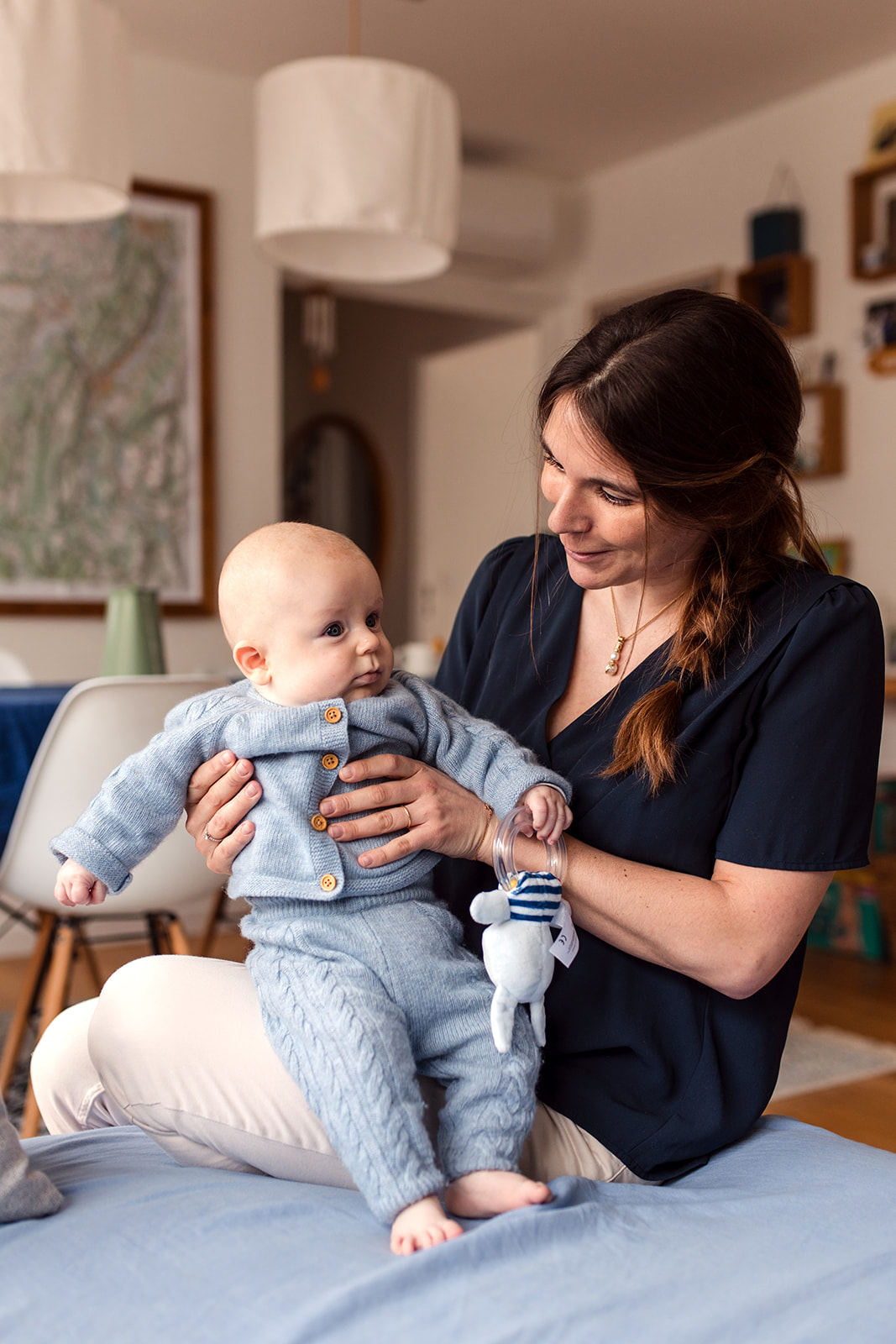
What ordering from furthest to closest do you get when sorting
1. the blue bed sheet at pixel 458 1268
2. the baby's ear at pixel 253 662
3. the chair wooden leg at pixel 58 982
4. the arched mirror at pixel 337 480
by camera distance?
the arched mirror at pixel 337 480 < the chair wooden leg at pixel 58 982 < the baby's ear at pixel 253 662 < the blue bed sheet at pixel 458 1268

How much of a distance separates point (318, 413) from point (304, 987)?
18.3 feet

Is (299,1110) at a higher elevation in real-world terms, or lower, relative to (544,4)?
lower

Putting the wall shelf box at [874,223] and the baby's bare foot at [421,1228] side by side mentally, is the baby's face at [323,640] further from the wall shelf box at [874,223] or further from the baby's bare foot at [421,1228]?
the wall shelf box at [874,223]

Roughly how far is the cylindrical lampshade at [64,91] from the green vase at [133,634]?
79cm

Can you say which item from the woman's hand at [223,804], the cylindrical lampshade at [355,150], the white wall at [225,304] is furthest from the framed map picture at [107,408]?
the woman's hand at [223,804]

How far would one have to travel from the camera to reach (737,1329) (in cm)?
77

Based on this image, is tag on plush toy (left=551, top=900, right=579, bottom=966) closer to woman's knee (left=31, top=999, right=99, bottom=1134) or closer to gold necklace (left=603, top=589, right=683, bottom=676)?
gold necklace (left=603, top=589, right=683, bottom=676)

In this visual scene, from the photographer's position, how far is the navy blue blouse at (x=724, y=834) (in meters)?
1.00

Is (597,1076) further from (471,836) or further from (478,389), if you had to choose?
(478,389)

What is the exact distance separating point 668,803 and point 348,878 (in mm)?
268

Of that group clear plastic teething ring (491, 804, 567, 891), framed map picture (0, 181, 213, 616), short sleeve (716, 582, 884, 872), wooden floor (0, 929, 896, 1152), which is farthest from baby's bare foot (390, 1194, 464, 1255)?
framed map picture (0, 181, 213, 616)

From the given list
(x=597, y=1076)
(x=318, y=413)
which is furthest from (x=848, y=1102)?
(x=318, y=413)

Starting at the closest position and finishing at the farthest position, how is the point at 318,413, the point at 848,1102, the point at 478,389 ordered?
the point at 848,1102 < the point at 478,389 < the point at 318,413

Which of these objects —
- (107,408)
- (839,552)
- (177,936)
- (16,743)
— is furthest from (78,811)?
(839,552)
